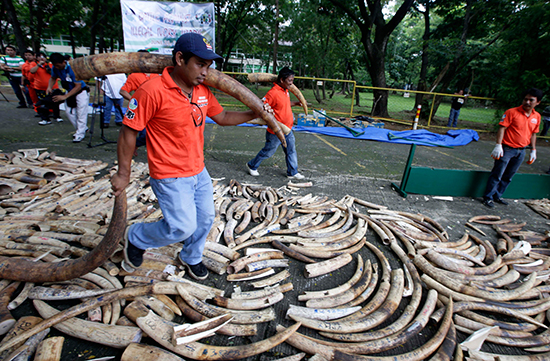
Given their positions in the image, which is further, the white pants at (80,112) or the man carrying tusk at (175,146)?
the white pants at (80,112)

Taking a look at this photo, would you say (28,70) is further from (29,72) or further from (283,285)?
(283,285)

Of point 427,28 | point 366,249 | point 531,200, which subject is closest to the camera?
point 366,249

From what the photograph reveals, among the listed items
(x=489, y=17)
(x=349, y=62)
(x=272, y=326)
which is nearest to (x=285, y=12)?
(x=349, y=62)

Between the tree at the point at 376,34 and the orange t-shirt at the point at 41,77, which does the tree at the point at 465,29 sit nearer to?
the tree at the point at 376,34

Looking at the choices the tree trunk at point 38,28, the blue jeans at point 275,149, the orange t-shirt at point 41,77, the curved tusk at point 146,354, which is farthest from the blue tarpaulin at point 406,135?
the tree trunk at point 38,28

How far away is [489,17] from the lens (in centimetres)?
1380

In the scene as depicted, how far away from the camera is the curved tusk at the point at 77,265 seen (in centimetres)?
241

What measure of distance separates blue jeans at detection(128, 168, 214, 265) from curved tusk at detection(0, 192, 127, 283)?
0.16 meters

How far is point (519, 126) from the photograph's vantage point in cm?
513

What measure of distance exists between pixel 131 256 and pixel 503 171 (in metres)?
6.39

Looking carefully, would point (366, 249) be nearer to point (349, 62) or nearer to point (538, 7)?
point (538, 7)

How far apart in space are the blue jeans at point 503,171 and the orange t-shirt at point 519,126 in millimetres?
151

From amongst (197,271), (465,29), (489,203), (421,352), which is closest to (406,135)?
(489,203)

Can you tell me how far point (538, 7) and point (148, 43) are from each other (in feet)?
49.0
